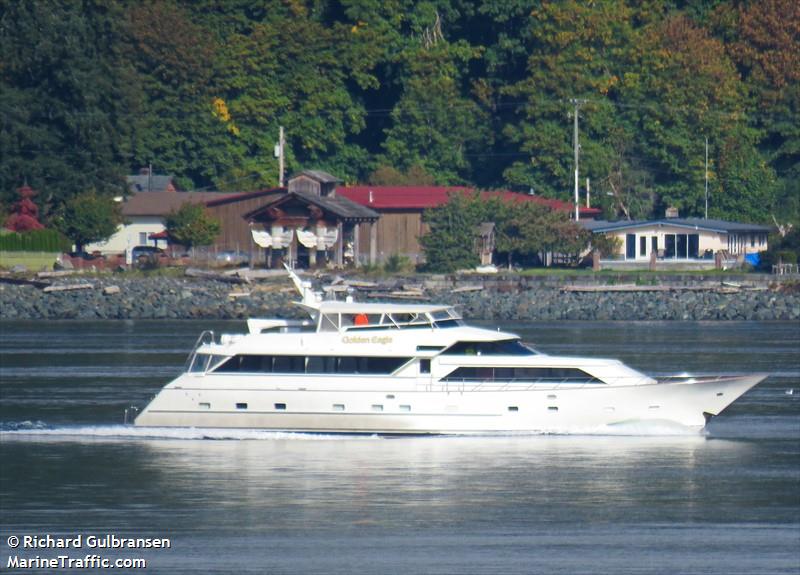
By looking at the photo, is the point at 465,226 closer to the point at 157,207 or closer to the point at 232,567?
the point at 157,207

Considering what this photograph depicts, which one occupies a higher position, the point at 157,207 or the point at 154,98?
the point at 154,98

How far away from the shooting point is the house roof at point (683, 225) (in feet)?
288

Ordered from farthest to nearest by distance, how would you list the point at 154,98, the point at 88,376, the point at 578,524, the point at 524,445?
the point at 154,98 < the point at 88,376 < the point at 524,445 < the point at 578,524

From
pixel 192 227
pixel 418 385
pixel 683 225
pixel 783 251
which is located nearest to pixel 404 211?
pixel 192 227

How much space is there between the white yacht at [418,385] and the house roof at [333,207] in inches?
2073

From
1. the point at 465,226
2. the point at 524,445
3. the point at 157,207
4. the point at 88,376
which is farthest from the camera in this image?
the point at 157,207

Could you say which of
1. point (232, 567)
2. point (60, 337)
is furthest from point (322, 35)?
point (232, 567)

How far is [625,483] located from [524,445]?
3.47m

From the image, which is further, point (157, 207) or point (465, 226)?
point (157, 207)

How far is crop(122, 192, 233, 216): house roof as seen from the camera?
9525 cm

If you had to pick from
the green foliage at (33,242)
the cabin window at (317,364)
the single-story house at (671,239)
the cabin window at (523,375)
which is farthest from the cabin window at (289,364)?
the single-story house at (671,239)

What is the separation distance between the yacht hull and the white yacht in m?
0.02

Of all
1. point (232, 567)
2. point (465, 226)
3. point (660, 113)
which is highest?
point (660, 113)

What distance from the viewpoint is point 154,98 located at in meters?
105
